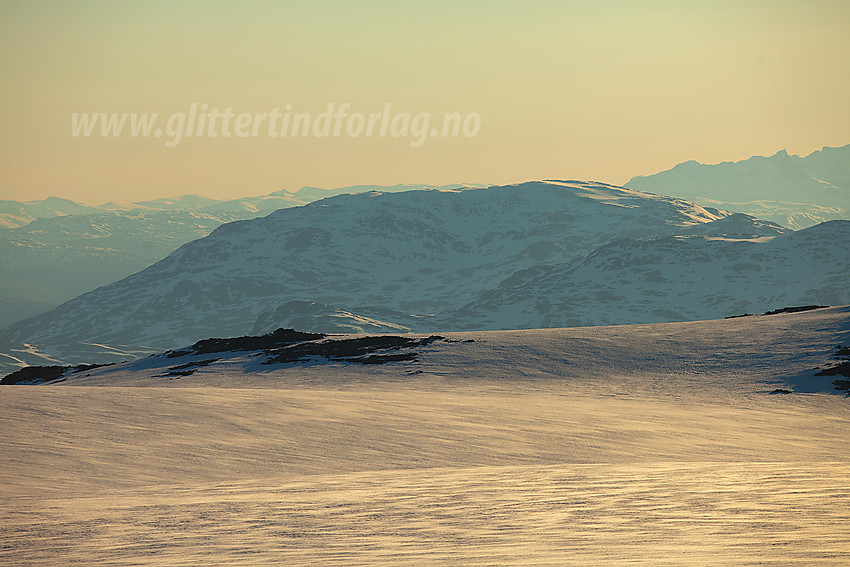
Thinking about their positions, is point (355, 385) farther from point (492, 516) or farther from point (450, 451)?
point (492, 516)

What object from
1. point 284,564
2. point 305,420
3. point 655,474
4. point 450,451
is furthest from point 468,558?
point 305,420

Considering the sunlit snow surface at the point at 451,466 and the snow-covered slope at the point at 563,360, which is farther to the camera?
the snow-covered slope at the point at 563,360

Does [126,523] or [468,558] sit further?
[126,523]

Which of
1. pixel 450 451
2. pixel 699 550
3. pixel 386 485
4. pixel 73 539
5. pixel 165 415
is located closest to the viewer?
pixel 699 550

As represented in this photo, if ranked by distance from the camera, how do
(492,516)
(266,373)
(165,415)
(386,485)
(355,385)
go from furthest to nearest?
(266,373) < (355,385) < (165,415) < (386,485) < (492,516)

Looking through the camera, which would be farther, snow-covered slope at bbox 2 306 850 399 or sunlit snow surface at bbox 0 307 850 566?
snow-covered slope at bbox 2 306 850 399

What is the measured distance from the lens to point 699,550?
11.1m

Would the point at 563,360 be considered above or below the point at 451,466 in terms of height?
above

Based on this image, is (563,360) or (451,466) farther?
(563,360)

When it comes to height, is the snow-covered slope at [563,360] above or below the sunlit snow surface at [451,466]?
above

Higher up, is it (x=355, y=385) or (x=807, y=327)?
(x=807, y=327)

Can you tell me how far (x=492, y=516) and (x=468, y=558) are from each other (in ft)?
8.76

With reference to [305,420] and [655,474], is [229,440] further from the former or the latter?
[655,474]

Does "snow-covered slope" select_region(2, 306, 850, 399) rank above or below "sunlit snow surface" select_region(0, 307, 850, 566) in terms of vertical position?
above
